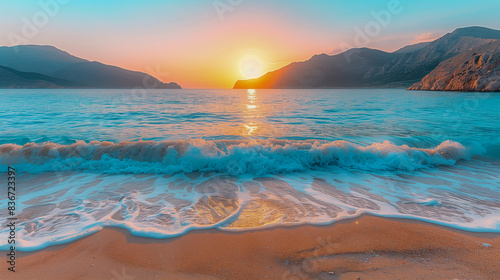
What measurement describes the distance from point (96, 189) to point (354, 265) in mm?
5527

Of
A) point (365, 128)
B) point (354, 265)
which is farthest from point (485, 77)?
point (354, 265)

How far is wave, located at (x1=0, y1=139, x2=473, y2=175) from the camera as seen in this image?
6.95 m

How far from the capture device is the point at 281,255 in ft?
9.76

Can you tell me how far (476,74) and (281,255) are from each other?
78682 mm

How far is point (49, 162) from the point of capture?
714 cm

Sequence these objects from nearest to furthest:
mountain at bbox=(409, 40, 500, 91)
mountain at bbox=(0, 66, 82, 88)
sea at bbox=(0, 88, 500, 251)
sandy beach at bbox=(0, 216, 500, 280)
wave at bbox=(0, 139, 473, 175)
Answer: sandy beach at bbox=(0, 216, 500, 280)
sea at bbox=(0, 88, 500, 251)
wave at bbox=(0, 139, 473, 175)
mountain at bbox=(409, 40, 500, 91)
mountain at bbox=(0, 66, 82, 88)

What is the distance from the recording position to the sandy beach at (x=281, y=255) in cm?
264

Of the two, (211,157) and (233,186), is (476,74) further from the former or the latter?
(233,186)

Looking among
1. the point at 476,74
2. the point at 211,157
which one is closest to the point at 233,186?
the point at 211,157

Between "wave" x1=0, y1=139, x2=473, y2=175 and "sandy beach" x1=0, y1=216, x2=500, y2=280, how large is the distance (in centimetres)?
339

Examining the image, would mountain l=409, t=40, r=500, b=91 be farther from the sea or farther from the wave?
the wave

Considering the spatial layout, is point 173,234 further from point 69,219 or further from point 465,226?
point 465,226

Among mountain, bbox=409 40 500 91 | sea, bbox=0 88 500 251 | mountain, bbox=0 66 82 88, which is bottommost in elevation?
sea, bbox=0 88 500 251

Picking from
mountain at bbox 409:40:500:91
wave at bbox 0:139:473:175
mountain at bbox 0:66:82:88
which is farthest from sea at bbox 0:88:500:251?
mountain at bbox 0:66:82:88
